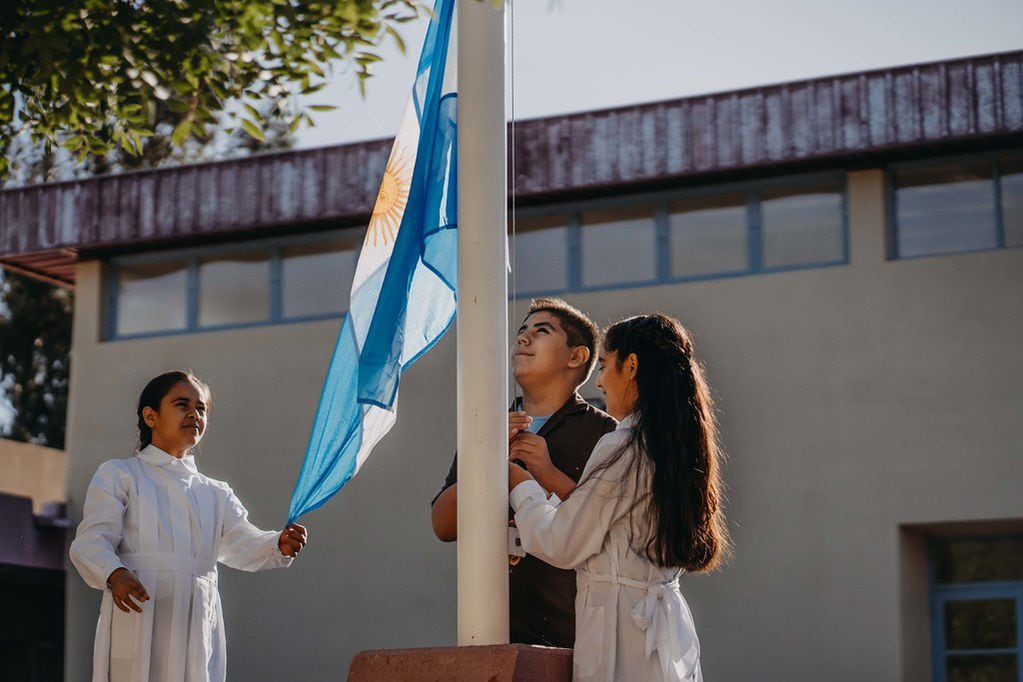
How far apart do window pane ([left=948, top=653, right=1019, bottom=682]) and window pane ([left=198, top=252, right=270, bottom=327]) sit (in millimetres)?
7697

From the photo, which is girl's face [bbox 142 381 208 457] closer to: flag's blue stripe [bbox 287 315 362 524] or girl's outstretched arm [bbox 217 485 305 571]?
girl's outstretched arm [bbox 217 485 305 571]

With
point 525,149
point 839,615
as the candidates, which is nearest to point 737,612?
point 839,615

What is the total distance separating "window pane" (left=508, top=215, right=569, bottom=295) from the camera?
16.2 meters

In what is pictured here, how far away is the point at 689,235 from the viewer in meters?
15.7

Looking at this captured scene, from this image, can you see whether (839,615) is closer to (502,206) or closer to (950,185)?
(950,185)

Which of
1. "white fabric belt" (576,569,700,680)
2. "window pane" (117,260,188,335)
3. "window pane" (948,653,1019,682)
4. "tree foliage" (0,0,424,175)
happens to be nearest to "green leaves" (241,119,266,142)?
"tree foliage" (0,0,424,175)

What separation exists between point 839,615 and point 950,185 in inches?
151

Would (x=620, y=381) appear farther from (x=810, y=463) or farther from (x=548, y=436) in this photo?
(x=810, y=463)

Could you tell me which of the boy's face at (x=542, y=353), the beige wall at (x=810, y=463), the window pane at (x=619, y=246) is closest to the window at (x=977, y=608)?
the beige wall at (x=810, y=463)

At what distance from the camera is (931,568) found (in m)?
15.1

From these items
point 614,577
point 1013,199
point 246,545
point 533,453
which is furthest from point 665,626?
point 1013,199

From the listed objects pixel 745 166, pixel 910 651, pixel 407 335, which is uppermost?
pixel 745 166

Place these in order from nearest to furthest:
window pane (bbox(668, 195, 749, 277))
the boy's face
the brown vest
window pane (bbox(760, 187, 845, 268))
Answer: the brown vest, the boy's face, window pane (bbox(760, 187, 845, 268)), window pane (bbox(668, 195, 749, 277))

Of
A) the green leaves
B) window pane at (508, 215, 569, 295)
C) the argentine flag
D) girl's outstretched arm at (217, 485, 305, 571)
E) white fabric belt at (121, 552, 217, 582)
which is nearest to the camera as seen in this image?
the argentine flag
